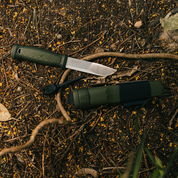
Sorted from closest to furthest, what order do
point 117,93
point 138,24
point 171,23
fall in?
point 171,23 → point 117,93 → point 138,24

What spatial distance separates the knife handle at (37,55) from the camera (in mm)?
1454

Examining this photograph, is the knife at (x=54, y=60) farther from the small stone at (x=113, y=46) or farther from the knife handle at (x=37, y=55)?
the small stone at (x=113, y=46)

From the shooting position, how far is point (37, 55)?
57.3 inches

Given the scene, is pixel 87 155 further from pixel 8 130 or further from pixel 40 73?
pixel 40 73

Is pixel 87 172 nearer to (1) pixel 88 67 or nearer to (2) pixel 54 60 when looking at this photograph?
(1) pixel 88 67

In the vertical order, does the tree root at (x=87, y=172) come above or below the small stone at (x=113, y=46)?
below

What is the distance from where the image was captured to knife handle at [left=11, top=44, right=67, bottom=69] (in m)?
1.45

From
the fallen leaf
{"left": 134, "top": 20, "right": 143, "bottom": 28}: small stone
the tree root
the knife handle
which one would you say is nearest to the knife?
the knife handle

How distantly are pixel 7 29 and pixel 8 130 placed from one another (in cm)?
102

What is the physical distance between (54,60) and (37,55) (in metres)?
0.16

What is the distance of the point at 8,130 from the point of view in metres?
1.55

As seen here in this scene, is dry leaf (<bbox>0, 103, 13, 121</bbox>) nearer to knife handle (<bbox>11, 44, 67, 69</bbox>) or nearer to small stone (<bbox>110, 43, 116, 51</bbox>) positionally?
knife handle (<bbox>11, 44, 67, 69</bbox>)

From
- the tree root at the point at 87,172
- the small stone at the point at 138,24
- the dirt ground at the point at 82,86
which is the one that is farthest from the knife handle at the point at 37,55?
the tree root at the point at 87,172

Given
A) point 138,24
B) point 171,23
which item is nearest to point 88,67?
point 138,24
